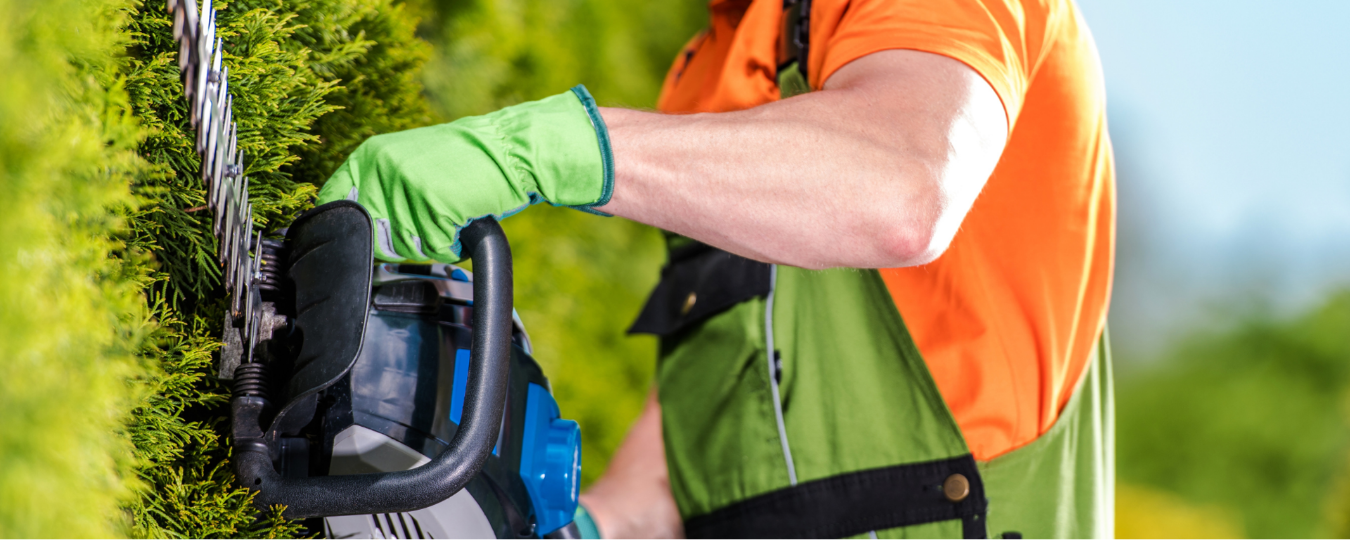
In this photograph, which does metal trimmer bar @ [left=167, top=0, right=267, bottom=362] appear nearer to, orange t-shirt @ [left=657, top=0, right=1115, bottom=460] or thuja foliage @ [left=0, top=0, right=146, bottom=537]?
thuja foliage @ [left=0, top=0, right=146, bottom=537]

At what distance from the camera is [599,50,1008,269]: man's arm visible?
626mm

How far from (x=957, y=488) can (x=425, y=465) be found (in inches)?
23.0

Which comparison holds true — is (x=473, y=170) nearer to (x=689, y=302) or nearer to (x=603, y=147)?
(x=603, y=147)

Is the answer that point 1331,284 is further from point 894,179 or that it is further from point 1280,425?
point 894,179

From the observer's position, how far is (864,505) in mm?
924

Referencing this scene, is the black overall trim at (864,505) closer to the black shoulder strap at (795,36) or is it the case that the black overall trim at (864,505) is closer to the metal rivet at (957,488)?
the metal rivet at (957,488)

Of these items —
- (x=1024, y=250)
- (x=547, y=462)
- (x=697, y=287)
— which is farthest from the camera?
(x=697, y=287)

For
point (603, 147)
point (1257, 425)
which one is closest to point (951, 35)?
point (603, 147)

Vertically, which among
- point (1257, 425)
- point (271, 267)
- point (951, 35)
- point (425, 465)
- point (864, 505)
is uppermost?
point (951, 35)

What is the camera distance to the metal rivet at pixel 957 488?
88 centimetres

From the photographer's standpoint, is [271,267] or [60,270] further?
[271,267]

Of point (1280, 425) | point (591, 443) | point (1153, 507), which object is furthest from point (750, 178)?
point (1280, 425)

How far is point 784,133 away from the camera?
637 mm

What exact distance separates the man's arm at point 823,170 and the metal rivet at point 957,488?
332mm
